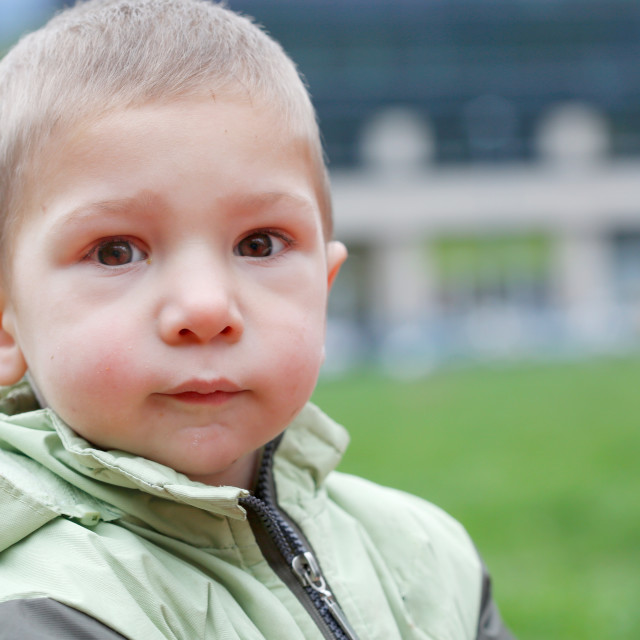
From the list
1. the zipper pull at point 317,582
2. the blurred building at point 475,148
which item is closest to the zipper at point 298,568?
the zipper pull at point 317,582

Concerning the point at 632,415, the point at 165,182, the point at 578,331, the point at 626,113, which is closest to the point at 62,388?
the point at 165,182

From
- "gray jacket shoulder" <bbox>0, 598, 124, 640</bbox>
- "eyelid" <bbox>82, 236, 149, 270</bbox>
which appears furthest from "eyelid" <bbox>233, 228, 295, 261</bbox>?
"gray jacket shoulder" <bbox>0, 598, 124, 640</bbox>

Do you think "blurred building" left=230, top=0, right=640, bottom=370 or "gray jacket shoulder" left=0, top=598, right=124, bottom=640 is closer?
"gray jacket shoulder" left=0, top=598, right=124, bottom=640

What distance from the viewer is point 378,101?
21.5m

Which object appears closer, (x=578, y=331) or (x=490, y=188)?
(x=578, y=331)

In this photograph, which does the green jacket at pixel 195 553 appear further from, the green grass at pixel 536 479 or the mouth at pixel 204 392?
the green grass at pixel 536 479

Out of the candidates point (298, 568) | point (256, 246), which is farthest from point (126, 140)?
point (298, 568)

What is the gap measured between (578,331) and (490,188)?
4.88 m

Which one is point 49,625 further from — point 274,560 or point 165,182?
point 165,182

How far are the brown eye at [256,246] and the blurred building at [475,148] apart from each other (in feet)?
65.1

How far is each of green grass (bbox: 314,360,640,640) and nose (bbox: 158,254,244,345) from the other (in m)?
1.89

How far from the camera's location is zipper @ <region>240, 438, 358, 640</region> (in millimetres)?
1055

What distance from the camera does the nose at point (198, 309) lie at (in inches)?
37.7

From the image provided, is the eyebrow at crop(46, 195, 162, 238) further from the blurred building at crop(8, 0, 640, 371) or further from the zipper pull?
the blurred building at crop(8, 0, 640, 371)
